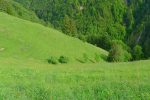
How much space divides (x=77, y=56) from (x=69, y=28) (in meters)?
75.4

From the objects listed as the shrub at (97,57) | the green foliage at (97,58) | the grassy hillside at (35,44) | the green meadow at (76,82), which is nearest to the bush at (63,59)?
the grassy hillside at (35,44)

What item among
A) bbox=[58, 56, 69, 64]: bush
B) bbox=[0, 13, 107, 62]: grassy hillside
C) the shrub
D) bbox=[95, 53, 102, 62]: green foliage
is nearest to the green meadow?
bbox=[58, 56, 69, 64]: bush

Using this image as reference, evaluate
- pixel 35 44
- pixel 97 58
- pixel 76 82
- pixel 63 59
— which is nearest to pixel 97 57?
pixel 97 58

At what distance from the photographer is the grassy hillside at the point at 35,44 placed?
4218 inches

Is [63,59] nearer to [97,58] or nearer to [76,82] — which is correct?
[97,58]

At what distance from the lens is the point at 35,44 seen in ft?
377

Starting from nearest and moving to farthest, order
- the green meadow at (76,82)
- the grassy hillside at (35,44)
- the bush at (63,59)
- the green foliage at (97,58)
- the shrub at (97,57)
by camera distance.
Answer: the green meadow at (76,82) < the bush at (63,59) < the grassy hillside at (35,44) < the green foliage at (97,58) < the shrub at (97,57)

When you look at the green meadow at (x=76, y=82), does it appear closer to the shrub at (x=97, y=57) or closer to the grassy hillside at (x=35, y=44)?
the grassy hillside at (x=35, y=44)

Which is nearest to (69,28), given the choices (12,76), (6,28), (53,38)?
(53,38)

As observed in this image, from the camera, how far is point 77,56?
120 meters

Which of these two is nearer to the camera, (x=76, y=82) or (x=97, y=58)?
(x=76, y=82)

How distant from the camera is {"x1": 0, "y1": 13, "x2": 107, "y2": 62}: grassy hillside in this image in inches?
4218

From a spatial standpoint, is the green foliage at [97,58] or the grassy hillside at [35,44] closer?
the grassy hillside at [35,44]

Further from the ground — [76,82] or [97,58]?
[76,82]
